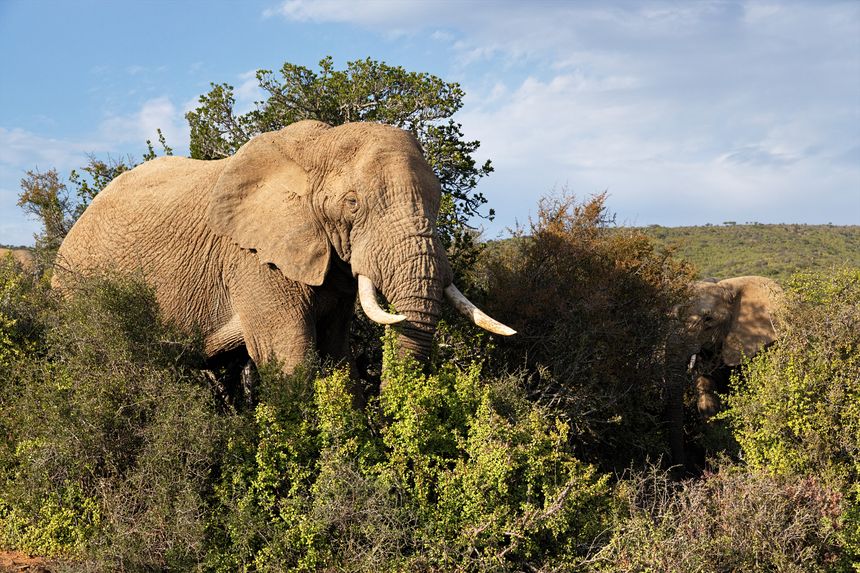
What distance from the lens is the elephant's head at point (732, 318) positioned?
49.4 ft

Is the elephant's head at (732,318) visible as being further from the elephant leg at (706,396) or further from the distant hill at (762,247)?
the distant hill at (762,247)

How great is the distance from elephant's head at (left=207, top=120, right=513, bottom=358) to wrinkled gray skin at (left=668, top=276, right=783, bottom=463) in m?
7.26

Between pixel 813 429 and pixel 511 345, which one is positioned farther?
pixel 511 345

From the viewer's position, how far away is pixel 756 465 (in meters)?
9.15

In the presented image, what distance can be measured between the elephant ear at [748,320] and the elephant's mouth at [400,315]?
7685 mm

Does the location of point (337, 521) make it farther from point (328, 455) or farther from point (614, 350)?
point (614, 350)

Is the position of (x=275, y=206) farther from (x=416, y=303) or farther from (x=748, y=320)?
(x=748, y=320)

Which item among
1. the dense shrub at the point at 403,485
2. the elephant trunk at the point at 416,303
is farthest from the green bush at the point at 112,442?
→ the elephant trunk at the point at 416,303

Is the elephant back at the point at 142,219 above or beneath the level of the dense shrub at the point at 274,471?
Result: above

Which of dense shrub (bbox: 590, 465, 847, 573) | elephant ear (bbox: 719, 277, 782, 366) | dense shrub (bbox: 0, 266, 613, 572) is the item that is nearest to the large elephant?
dense shrub (bbox: 0, 266, 613, 572)

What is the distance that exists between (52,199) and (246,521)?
1060 cm

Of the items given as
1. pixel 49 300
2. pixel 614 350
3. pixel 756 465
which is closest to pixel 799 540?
pixel 756 465

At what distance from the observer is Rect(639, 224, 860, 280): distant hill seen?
141 ft

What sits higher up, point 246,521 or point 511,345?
point 511,345
